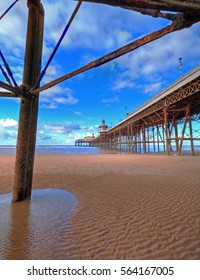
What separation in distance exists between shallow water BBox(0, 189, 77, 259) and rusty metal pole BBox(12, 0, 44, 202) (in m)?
0.45

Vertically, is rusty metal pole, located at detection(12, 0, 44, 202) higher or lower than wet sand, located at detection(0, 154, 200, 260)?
higher

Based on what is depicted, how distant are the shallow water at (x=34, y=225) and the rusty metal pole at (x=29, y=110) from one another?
0.45 m

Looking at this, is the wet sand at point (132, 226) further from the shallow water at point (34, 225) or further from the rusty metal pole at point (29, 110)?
the rusty metal pole at point (29, 110)

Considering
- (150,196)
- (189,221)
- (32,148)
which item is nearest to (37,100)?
(32,148)

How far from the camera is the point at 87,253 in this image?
1532 mm

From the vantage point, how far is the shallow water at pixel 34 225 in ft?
5.08

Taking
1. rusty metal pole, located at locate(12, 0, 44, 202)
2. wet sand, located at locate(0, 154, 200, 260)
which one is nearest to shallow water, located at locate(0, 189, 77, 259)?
wet sand, located at locate(0, 154, 200, 260)

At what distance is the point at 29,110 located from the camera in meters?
3.23

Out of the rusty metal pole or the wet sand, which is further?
the rusty metal pole

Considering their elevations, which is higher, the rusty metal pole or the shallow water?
the rusty metal pole

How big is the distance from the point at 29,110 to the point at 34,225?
92.9 inches

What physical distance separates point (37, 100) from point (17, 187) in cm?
209

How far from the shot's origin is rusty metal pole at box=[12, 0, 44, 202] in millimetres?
3121

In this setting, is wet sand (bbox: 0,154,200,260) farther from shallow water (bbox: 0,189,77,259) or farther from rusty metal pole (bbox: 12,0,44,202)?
rusty metal pole (bbox: 12,0,44,202)
